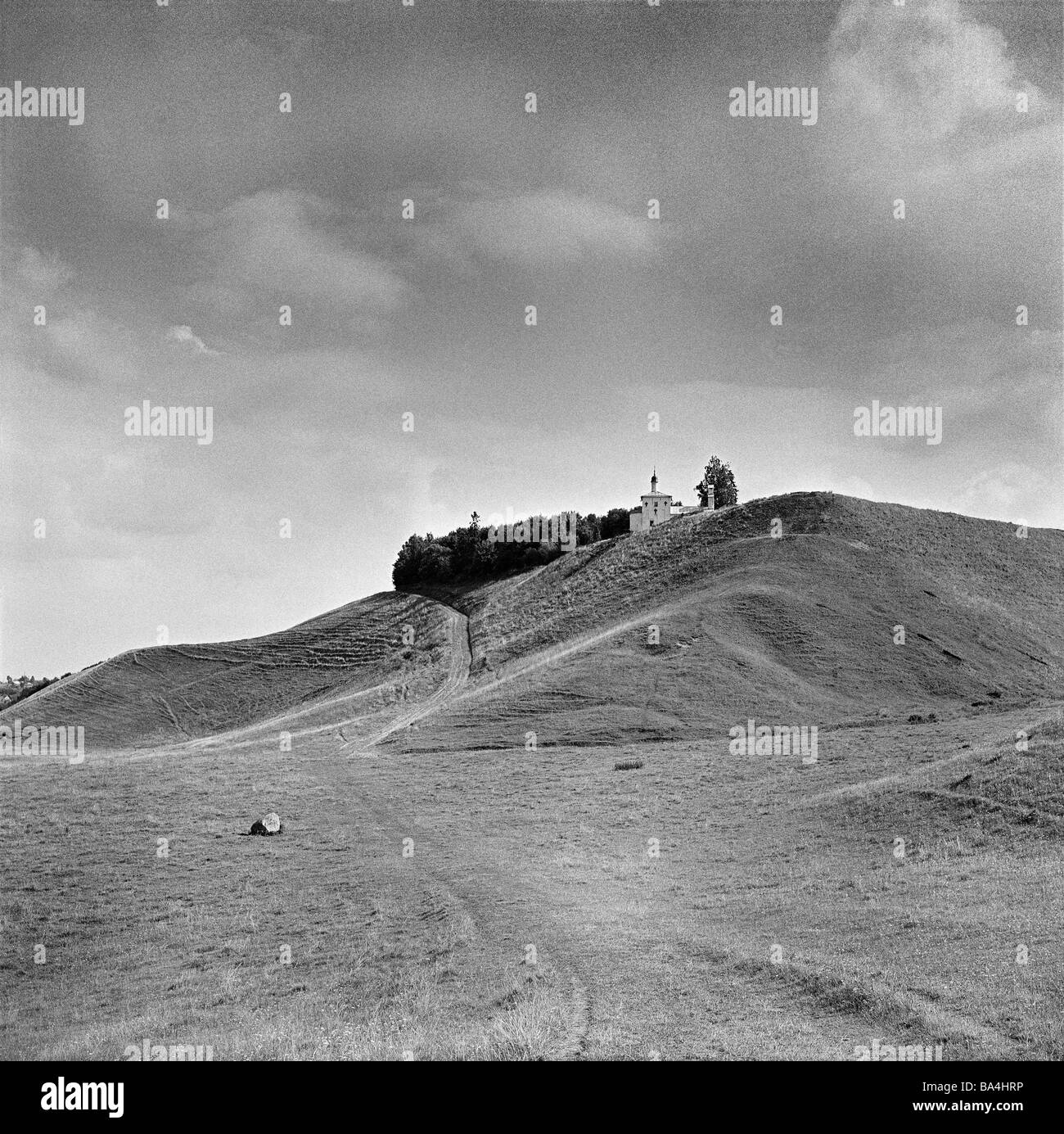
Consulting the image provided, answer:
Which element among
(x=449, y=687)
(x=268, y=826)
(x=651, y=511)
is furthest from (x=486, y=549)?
(x=268, y=826)

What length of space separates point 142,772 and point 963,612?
274 ft

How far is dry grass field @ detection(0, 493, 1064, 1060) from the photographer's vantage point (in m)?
15.9

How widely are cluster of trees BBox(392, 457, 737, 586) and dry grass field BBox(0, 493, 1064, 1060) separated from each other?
68.8 meters

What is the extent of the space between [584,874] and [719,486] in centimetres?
14269

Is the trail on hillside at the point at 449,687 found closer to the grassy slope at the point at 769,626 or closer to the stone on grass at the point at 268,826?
the grassy slope at the point at 769,626

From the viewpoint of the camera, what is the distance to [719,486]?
167 meters

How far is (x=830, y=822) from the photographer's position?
33.4 metres

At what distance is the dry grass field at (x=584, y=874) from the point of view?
15.9 m

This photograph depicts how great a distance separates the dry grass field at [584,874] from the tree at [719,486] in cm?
7642

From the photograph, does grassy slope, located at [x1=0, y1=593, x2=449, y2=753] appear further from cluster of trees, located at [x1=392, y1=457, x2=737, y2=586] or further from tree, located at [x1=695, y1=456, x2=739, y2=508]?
tree, located at [x1=695, y1=456, x2=739, y2=508]

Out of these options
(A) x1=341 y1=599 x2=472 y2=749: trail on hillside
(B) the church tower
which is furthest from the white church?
(A) x1=341 y1=599 x2=472 y2=749: trail on hillside

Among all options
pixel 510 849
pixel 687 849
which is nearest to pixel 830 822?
pixel 687 849

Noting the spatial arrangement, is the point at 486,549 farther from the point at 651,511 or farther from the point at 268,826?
the point at 268,826
